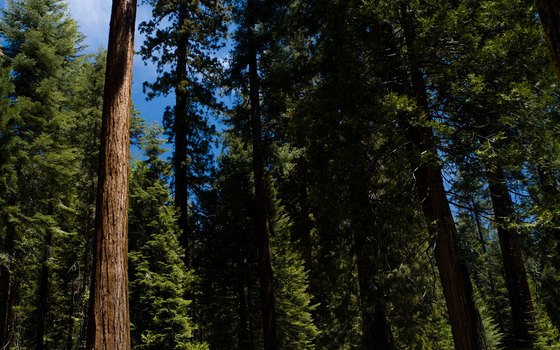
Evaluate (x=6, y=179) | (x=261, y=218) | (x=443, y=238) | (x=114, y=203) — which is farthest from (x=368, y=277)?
(x=6, y=179)

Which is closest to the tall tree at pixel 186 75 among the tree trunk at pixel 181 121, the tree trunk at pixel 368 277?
the tree trunk at pixel 181 121

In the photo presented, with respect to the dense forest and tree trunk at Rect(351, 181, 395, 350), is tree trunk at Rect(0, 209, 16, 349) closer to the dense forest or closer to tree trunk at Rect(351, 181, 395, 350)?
the dense forest

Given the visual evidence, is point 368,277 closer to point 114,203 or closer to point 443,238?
point 443,238

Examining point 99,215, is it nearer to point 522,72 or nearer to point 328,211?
point 328,211

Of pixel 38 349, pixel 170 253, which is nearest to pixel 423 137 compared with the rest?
pixel 170 253

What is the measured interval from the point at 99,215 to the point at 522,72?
6.96 metres

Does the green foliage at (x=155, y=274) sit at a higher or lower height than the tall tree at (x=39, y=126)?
lower

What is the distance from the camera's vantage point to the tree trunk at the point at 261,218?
11734mm

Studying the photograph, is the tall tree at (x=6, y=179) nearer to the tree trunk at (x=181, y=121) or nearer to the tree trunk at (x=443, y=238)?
the tree trunk at (x=181, y=121)

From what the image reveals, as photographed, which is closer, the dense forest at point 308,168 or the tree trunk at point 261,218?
the dense forest at point 308,168

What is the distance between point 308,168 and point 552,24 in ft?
22.7

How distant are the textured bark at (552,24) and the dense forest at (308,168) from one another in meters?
0.01

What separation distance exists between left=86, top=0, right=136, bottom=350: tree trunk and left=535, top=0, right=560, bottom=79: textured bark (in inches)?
155

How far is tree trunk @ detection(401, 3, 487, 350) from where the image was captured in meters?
6.43
